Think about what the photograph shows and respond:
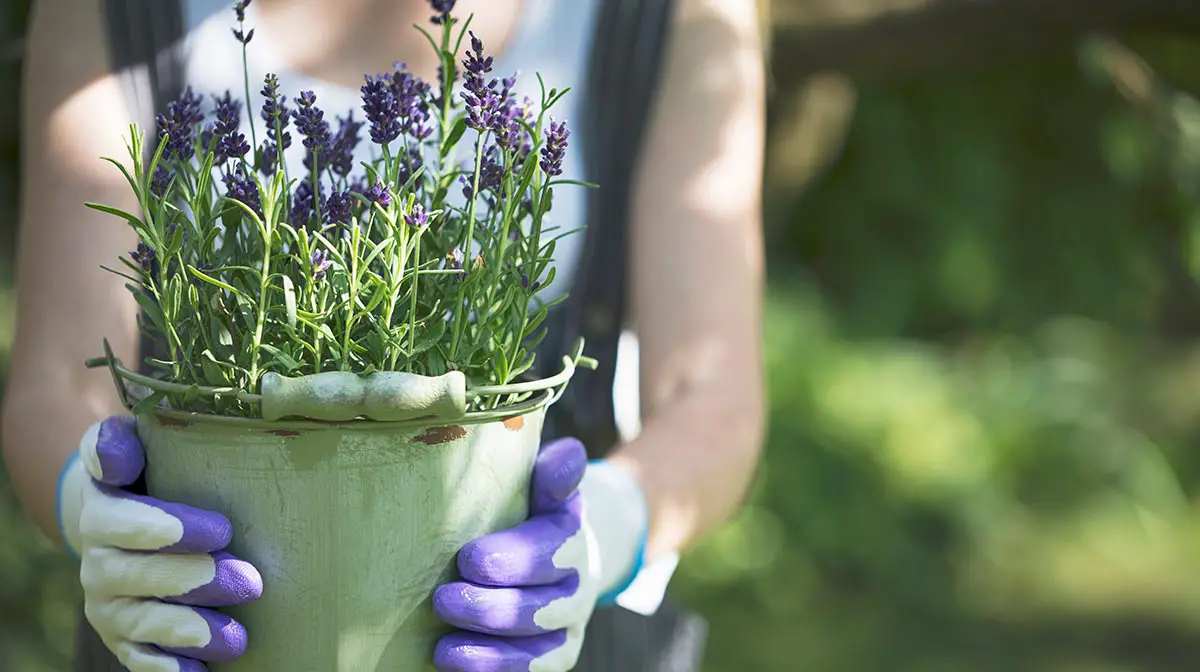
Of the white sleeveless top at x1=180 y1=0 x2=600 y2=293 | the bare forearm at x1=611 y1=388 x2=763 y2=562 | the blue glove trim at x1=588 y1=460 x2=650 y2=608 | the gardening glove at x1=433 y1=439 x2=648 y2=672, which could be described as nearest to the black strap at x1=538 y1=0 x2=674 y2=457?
the white sleeveless top at x1=180 y1=0 x2=600 y2=293

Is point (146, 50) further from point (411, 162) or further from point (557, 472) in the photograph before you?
point (557, 472)

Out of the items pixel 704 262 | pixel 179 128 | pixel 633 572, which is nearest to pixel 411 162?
pixel 179 128

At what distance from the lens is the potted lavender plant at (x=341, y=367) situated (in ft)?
2.52

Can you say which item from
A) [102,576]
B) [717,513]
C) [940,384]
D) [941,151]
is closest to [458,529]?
[102,576]

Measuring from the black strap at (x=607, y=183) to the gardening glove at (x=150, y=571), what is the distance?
0.55 meters

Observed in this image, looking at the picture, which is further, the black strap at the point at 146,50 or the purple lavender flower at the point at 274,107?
the black strap at the point at 146,50

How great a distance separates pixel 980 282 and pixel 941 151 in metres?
0.32

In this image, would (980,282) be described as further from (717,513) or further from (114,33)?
(114,33)

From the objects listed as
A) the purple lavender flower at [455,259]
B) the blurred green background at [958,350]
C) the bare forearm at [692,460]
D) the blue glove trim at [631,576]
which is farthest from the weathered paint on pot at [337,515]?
the blurred green background at [958,350]

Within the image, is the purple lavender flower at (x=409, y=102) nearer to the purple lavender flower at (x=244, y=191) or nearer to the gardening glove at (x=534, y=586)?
the purple lavender flower at (x=244, y=191)

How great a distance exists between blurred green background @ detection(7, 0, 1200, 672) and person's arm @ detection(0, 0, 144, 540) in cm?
108

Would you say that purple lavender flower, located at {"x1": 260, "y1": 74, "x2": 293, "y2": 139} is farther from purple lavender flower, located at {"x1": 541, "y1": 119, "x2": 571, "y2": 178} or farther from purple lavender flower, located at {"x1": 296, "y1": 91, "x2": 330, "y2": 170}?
purple lavender flower, located at {"x1": 541, "y1": 119, "x2": 571, "y2": 178}

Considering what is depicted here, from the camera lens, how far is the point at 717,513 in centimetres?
134

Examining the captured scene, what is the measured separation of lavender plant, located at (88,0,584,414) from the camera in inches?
30.3
